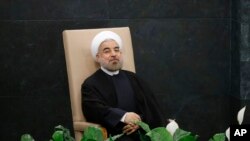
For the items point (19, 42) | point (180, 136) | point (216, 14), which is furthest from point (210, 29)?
point (180, 136)

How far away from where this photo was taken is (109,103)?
10.3 feet

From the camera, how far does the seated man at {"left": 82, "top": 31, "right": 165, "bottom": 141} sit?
3.05 meters

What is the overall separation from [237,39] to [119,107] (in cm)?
124

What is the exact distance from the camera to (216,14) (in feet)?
13.0

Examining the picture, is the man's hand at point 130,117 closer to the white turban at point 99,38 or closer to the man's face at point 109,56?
the man's face at point 109,56

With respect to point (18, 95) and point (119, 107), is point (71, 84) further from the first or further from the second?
point (18, 95)

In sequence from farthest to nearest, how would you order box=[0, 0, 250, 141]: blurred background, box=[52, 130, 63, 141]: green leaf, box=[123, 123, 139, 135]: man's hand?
box=[0, 0, 250, 141]: blurred background → box=[123, 123, 139, 135]: man's hand → box=[52, 130, 63, 141]: green leaf

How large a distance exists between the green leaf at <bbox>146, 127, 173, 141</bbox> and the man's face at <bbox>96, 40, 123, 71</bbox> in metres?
2.06

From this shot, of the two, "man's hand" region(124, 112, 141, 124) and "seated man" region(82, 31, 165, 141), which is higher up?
"seated man" region(82, 31, 165, 141)

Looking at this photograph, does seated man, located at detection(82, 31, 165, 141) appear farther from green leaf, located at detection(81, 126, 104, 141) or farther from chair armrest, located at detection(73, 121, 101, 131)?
green leaf, located at detection(81, 126, 104, 141)

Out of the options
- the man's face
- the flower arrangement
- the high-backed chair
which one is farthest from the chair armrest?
the flower arrangement

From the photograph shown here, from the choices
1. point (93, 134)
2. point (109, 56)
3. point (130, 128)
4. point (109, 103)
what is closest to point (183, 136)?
point (93, 134)

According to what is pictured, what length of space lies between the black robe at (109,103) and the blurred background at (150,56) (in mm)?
705

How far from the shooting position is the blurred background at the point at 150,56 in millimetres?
3826
